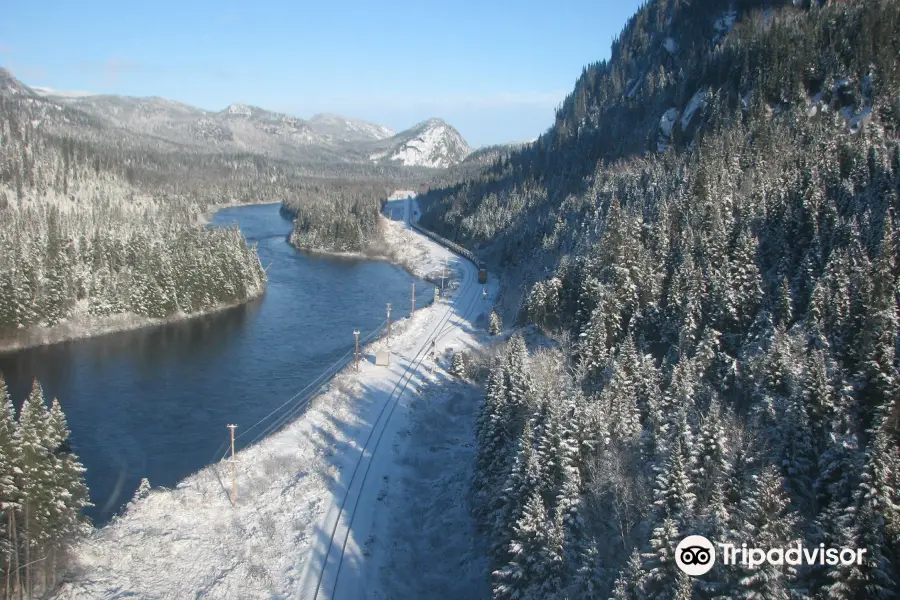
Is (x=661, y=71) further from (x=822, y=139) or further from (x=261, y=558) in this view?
(x=261, y=558)

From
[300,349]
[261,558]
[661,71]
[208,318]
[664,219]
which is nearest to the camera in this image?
[261,558]

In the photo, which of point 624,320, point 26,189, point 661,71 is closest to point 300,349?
point 624,320

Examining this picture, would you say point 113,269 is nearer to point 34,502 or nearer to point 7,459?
point 7,459

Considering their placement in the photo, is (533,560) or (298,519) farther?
(298,519)

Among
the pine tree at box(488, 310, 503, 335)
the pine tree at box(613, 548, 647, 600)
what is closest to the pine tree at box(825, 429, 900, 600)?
the pine tree at box(613, 548, 647, 600)

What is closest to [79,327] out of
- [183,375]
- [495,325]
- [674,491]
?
[183,375]

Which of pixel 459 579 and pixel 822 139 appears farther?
pixel 822 139

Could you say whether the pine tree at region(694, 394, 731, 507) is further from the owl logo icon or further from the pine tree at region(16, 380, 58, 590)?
the pine tree at region(16, 380, 58, 590)
